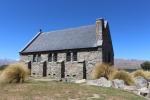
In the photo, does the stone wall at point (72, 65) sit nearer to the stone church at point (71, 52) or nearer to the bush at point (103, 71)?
the stone church at point (71, 52)

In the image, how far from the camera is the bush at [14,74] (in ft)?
55.4

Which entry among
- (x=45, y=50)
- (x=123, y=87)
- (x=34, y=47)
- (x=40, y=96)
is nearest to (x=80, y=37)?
(x=45, y=50)

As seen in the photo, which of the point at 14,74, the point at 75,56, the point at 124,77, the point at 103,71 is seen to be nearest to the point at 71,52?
the point at 75,56

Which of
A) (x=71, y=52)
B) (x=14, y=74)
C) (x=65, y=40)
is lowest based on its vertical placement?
(x=14, y=74)

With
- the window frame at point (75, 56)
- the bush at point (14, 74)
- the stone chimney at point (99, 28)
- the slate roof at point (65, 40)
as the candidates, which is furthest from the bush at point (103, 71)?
the window frame at point (75, 56)

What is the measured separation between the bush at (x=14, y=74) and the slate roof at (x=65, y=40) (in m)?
12.8

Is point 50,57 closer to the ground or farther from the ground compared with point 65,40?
closer to the ground

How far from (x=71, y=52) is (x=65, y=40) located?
2.85 metres

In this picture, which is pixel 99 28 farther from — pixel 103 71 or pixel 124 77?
pixel 124 77

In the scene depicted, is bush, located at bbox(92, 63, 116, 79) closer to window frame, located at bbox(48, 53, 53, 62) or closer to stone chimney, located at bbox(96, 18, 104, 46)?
stone chimney, located at bbox(96, 18, 104, 46)

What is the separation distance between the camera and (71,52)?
31016 mm

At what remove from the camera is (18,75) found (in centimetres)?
1745

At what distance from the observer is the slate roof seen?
3041 cm

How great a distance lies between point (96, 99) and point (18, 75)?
774cm
